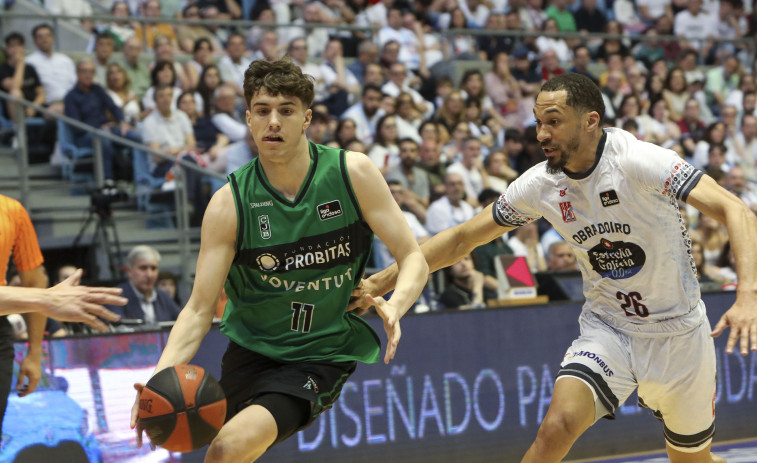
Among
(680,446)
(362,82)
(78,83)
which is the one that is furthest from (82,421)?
(362,82)

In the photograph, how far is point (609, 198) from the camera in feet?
16.5

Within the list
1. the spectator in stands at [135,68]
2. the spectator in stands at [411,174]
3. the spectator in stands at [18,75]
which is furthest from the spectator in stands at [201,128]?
the spectator in stands at [411,174]

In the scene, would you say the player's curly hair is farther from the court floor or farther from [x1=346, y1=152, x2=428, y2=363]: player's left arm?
the court floor

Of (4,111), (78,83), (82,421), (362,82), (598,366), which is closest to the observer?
(598,366)

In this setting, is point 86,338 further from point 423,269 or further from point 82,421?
point 423,269

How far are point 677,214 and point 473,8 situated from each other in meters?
11.0

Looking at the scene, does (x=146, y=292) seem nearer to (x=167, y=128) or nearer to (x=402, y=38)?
(x=167, y=128)

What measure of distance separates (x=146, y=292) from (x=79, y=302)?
4.33m

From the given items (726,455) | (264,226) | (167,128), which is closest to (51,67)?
(167,128)

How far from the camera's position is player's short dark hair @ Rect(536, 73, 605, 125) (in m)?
5.01

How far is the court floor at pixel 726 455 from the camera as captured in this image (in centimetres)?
802

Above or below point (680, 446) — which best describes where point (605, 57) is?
above

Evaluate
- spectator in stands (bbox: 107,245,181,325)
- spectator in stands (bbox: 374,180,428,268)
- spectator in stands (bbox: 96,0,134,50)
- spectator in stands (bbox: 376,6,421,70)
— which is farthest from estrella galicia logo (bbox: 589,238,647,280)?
spectator in stands (bbox: 376,6,421,70)

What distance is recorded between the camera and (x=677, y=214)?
5086mm
